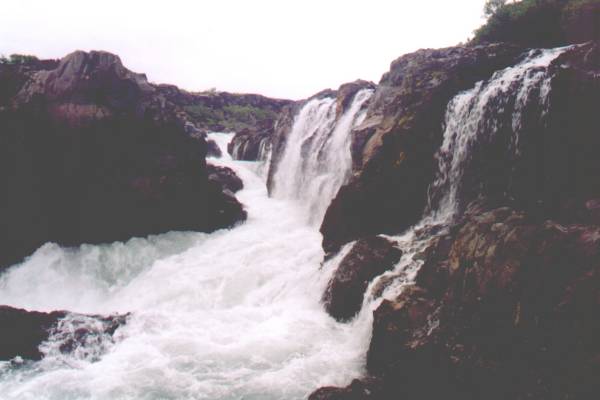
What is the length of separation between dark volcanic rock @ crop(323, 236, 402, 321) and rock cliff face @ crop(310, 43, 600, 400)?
1.60 meters

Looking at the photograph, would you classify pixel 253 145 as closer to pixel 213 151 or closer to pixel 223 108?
pixel 213 151

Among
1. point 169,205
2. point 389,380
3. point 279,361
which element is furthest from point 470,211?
point 169,205

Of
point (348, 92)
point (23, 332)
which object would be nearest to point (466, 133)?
point (348, 92)

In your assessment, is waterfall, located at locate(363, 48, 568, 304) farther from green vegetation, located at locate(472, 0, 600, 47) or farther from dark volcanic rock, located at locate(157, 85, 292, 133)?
dark volcanic rock, located at locate(157, 85, 292, 133)

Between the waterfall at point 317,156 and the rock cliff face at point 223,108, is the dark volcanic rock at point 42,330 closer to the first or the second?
the waterfall at point 317,156

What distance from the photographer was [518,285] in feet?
20.5

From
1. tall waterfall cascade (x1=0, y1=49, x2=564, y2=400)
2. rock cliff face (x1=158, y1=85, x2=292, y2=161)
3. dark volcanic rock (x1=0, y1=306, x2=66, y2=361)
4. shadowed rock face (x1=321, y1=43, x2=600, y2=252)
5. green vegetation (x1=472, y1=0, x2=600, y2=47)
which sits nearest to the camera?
tall waterfall cascade (x1=0, y1=49, x2=564, y2=400)

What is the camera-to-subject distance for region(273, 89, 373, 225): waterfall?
63.1ft

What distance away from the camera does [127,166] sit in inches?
704

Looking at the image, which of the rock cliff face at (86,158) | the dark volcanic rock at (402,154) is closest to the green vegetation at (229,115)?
the rock cliff face at (86,158)

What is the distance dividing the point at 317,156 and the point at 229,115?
42348mm

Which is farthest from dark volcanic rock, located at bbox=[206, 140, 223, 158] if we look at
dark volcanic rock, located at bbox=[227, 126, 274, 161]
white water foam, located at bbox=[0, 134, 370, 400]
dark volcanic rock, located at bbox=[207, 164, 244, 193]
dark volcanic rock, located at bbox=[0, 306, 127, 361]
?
dark volcanic rock, located at bbox=[0, 306, 127, 361]

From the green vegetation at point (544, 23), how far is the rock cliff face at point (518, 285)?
342 inches

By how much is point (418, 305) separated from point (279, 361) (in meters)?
3.09
